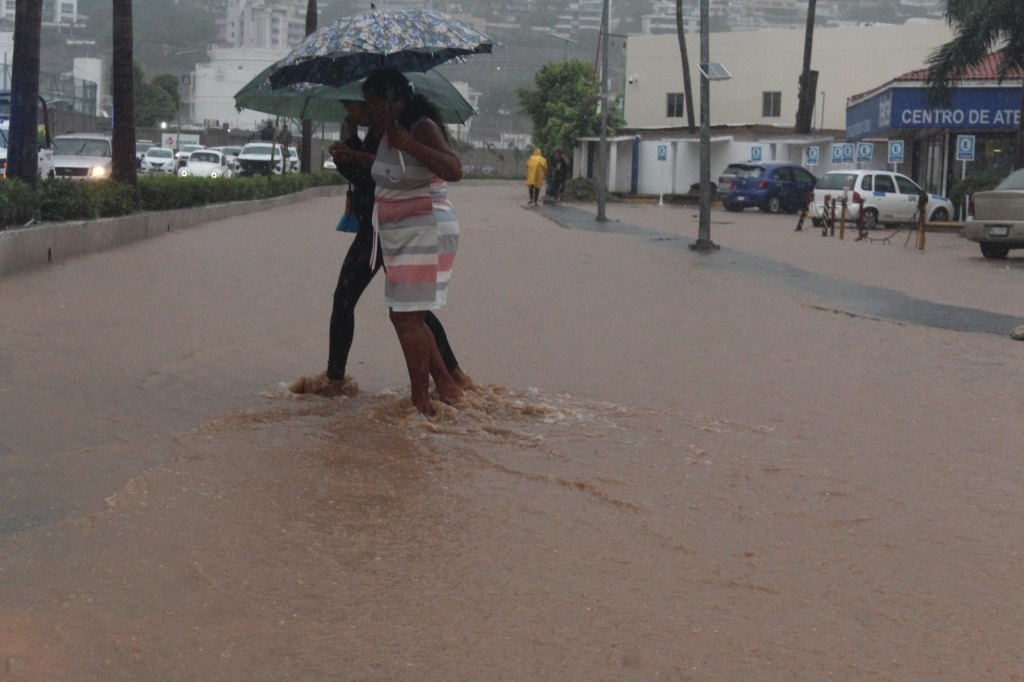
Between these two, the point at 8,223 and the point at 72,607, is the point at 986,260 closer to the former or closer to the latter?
the point at 8,223

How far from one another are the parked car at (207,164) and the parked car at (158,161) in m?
1.28

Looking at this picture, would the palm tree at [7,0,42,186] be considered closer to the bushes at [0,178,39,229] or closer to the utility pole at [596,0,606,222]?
the bushes at [0,178,39,229]

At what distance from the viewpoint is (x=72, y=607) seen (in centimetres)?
411

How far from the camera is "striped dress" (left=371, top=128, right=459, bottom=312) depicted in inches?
254

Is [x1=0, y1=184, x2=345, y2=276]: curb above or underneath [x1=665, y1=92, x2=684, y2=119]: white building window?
underneath

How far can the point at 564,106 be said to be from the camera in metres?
60.1

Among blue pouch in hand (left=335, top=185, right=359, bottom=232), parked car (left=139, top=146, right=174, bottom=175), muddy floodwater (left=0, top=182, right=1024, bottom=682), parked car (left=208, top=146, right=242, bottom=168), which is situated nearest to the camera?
muddy floodwater (left=0, top=182, right=1024, bottom=682)

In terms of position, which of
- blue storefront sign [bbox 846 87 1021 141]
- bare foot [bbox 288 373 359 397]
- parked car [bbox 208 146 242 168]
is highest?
blue storefront sign [bbox 846 87 1021 141]

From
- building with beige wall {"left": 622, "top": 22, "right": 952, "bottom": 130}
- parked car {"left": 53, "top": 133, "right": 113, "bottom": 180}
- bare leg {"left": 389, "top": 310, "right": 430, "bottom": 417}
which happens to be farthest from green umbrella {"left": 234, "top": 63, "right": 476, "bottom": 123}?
building with beige wall {"left": 622, "top": 22, "right": 952, "bottom": 130}

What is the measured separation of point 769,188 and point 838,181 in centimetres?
794

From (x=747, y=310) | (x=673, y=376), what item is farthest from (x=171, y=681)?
(x=747, y=310)

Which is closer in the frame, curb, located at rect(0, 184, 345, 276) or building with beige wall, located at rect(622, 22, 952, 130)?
curb, located at rect(0, 184, 345, 276)

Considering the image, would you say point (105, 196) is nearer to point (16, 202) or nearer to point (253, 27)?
point (16, 202)

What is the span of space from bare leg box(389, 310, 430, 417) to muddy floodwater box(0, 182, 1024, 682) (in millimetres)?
140
